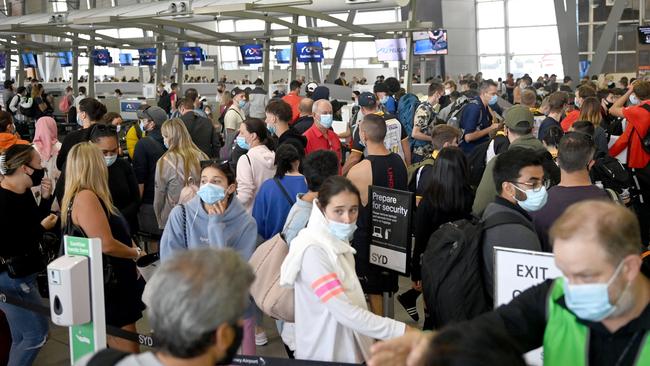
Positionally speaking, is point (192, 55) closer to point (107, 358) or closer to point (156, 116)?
point (156, 116)

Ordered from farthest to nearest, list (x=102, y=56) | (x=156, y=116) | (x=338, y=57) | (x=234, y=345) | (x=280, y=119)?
1. (x=338, y=57)
2. (x=102, y=56)
3. (x=156, y=116)
4. (x=280, y=119)
5. (x=234, y=345)

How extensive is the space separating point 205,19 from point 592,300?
2021 cm

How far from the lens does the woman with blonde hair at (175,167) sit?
677 cm

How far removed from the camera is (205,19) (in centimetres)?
2144

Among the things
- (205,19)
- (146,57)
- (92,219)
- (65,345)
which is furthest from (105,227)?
(146,57)

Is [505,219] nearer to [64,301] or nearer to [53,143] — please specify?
[64,301]

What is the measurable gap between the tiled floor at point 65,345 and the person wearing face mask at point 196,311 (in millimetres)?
4029

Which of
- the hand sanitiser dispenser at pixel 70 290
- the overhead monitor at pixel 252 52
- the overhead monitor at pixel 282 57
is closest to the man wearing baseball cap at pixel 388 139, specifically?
the hand sanitiser dispenser at pixel 70 290

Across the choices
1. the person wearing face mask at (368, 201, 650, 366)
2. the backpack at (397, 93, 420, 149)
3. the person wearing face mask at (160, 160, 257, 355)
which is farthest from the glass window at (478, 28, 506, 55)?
the person wearing face mask at (368, 201, 650, 366)

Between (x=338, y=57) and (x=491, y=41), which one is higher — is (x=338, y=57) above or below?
below

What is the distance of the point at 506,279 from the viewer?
3547 mm

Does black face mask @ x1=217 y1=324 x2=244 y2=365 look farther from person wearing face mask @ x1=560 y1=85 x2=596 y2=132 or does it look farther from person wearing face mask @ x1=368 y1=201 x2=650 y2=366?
person wearing face mask @ x1=560 y1=85 x2=596 y2=132

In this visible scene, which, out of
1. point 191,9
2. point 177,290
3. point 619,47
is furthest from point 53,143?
point 619,47

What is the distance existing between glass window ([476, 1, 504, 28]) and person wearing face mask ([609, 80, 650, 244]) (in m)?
26.2
